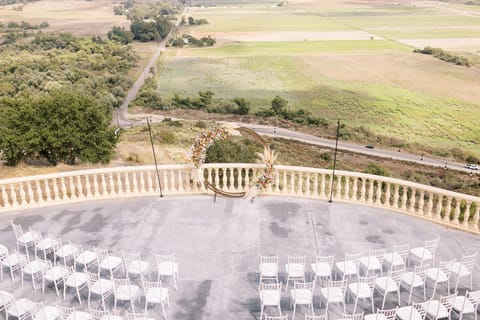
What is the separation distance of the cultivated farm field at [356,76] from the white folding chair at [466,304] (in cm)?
5444

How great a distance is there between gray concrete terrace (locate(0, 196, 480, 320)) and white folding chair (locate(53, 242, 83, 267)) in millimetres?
801

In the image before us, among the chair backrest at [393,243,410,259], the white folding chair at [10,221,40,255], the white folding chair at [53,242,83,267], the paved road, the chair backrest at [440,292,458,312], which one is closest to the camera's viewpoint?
the chair backrest at [440,292,458,312]

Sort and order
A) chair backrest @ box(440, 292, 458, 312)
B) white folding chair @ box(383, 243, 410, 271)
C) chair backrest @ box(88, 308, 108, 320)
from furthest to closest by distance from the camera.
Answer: white folding chair @ box(383, 243, 410, 271)
chair backrest @ box(88, 308, 108, 320)
chair backrest @ box(440, 292, 458, 312)

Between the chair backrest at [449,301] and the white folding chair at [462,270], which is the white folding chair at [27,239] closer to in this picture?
the chair backrest at [449,301]

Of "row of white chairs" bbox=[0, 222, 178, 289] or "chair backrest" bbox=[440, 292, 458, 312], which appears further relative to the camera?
"row of white chairs" bbox=[0, 222, 178, 289]

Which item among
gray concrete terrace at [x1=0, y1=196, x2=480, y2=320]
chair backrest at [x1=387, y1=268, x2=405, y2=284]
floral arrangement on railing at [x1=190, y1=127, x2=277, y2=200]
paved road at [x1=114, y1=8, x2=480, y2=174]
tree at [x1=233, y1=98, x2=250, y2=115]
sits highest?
floral arrangement on railing at [x1=190, y1=127, x2=277, y2=200]

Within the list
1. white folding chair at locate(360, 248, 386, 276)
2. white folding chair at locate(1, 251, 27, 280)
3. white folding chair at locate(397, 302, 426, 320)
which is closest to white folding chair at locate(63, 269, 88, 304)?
white folding chair at locate(1, 251, 27, 280)

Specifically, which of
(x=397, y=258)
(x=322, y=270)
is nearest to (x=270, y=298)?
(x=322, y=270)

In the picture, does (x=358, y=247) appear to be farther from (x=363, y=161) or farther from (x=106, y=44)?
(x=106, y=44)

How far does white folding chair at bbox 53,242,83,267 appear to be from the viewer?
11117 mm

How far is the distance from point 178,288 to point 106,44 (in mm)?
132428

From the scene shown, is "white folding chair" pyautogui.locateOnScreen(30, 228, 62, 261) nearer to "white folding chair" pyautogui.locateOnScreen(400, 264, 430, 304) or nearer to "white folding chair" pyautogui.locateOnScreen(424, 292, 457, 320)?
"white folding chair" pyautogui.locateOnScreen(400, 264, 430, 304)

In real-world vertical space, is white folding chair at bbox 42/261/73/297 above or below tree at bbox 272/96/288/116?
above

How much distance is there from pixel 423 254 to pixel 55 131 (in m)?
25.4
